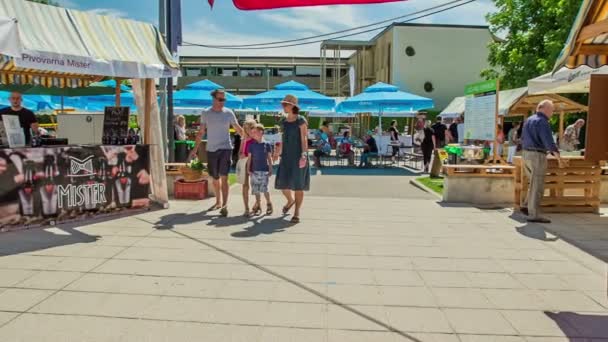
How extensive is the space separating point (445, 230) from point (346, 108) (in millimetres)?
10281

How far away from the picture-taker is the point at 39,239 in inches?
242

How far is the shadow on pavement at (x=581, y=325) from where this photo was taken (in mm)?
3666

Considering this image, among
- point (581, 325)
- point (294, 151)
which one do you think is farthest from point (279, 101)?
point (581, 325)

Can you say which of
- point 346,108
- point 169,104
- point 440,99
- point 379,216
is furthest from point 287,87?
point 440,99

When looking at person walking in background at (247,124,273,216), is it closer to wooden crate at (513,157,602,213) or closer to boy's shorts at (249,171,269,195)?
boy's shorts at (249,171,269,195)

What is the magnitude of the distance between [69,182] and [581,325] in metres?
6.22

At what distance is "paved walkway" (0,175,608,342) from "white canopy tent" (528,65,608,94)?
7.85 feet

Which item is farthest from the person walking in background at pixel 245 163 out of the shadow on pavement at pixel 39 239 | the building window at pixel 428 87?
the building window at pixel 428 87

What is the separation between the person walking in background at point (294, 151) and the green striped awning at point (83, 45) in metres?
1.99

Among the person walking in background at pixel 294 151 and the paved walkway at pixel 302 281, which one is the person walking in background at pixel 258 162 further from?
the paved walkway at pixel 302 281

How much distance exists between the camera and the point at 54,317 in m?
3.79

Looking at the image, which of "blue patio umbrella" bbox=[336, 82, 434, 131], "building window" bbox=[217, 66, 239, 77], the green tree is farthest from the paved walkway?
"building window" bbox=[217, 66, 239, 77]

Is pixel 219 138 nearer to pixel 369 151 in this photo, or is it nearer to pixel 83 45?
pixel 83 45

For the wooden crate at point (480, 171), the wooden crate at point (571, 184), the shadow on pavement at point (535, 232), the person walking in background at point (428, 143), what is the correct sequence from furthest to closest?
the person walking in background at point (428, 143), the wooden crate at point (480, 171), the wooden crate at point (571, 184), the shadow on pavement at point (535, 232)
